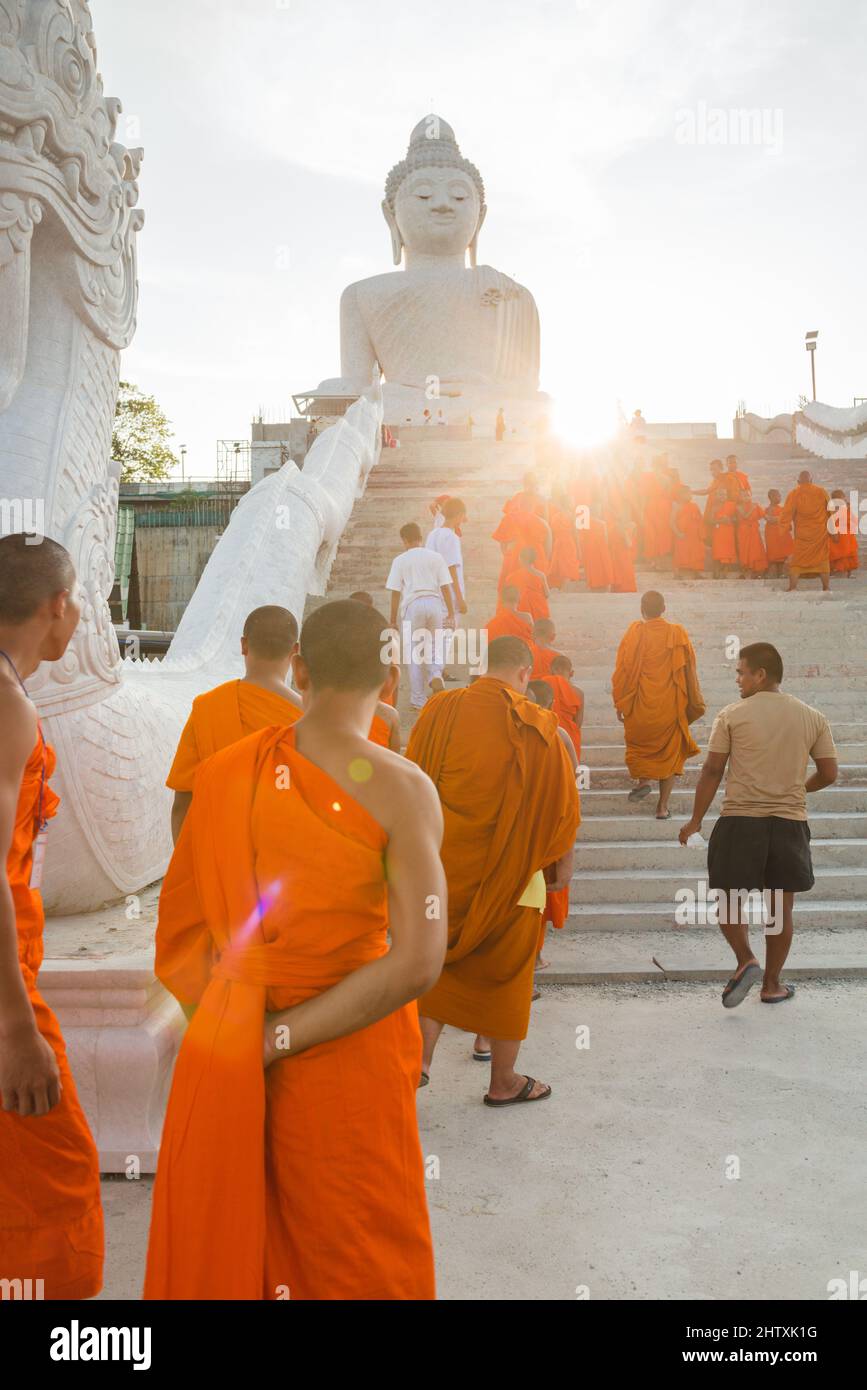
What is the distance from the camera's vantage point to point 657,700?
6.29 metres

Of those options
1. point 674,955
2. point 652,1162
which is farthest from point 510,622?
point 652,1162

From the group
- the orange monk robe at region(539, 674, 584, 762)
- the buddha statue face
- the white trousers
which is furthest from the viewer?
Result: the buddha statue face

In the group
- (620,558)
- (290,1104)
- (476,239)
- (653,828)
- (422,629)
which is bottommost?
(653,828)

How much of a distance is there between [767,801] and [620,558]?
6.40 m

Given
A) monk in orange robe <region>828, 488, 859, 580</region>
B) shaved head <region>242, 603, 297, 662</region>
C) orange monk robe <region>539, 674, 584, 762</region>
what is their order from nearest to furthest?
shaved head <region>242, 603, 297, 662</region> → orange monk robe <region>539, 674, 584, 762</region> → monk in orange robe <region>828, 488, 859, 580</region>

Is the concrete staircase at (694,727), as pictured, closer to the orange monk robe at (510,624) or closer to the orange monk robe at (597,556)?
the orange monk robe at (597,556)

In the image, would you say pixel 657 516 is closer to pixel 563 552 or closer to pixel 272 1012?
pixel 563 552

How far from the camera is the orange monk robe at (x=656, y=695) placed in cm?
621

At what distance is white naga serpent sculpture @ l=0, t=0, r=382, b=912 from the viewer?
299 cm

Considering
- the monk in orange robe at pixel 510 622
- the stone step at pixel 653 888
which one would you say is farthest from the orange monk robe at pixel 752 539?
the stone step at pixel 653 888

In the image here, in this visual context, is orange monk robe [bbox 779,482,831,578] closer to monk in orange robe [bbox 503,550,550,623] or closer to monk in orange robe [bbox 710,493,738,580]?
monk in orange robe [bbox 710,493,738,580]

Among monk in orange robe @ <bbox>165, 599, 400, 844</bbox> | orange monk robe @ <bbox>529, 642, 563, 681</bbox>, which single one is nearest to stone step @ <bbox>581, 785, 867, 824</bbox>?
orange monk robe @ <bbox>529, 642, 563, 681</bbox>

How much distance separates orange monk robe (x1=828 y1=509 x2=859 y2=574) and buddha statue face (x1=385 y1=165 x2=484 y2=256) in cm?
1281

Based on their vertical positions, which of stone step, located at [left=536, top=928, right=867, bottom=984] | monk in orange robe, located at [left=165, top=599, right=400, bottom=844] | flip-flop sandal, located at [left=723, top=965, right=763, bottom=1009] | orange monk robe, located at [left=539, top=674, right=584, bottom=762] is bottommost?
stone step, located at [left=536, top=928, right=867, bottom=984]
